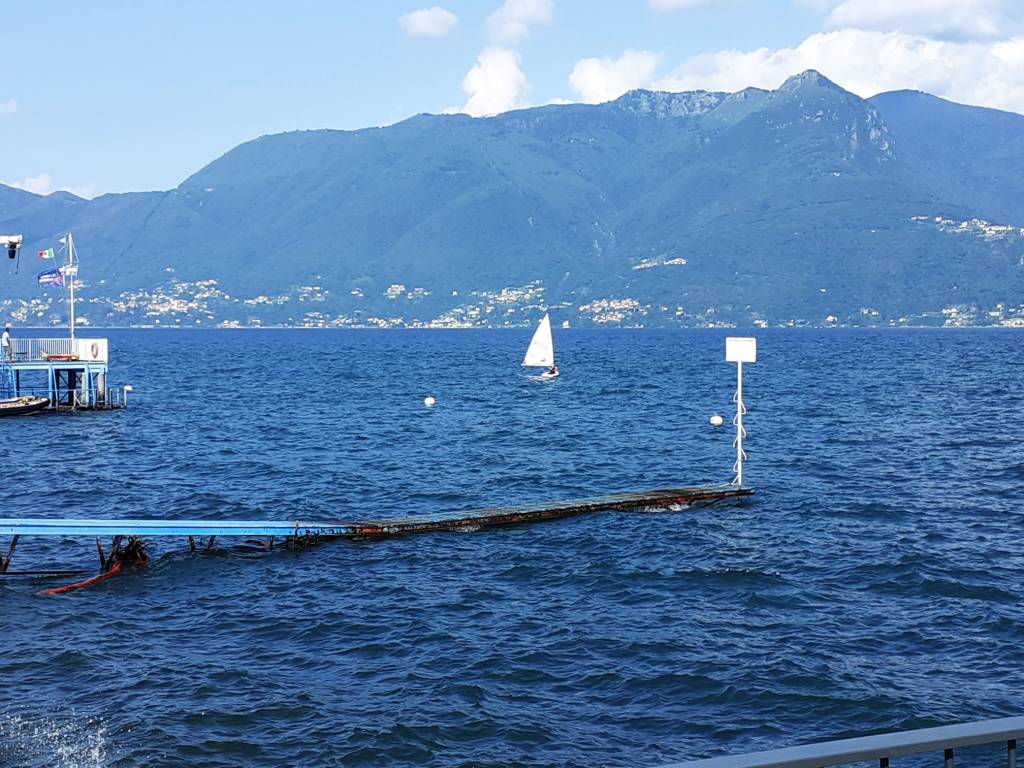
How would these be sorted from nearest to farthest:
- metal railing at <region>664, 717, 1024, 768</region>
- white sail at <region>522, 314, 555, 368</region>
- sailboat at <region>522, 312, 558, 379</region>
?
metal railing at <region>664, 717, 1024, 768</region> < sailboat at <region>522, 312, 558, 379</region> < white sail at <region>522, 314, 555, 368</region>

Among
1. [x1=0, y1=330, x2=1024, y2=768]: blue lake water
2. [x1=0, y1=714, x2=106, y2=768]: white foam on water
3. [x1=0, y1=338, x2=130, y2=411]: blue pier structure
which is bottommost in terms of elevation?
[x1=0, y1=714, x2=106, y2=768]: white foam on water

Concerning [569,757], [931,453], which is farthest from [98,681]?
[931,453]

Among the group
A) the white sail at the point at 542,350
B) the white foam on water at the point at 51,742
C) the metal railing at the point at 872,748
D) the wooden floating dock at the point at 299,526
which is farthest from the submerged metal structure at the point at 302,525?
the white sail at the point at 542,350

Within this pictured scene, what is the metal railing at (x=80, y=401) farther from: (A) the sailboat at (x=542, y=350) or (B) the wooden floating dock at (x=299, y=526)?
(A) the sailboat at (x=542, y=350)

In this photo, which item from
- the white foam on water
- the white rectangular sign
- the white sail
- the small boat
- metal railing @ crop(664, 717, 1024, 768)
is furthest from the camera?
the white sail

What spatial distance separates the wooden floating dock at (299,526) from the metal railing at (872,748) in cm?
2680

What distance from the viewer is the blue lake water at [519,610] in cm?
1912

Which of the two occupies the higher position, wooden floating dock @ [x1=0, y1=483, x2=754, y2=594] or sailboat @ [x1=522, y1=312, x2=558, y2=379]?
sailboat @ [x1=522, y1=312, x2=558, y2=379]

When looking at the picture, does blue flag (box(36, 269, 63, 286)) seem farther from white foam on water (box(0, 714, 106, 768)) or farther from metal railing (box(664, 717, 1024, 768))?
metal railing (box(664, 717, 1024, 768))

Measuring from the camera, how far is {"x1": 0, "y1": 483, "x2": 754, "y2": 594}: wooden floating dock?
31.0 metres

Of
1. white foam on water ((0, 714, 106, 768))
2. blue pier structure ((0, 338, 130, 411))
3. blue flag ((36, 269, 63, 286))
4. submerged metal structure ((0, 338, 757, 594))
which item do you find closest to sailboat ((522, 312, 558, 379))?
blue pier structure ((0, 338, 130, 411))

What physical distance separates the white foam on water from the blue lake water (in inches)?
2.9

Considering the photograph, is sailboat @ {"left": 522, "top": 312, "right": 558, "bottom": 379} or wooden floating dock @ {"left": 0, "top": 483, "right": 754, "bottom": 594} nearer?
wooden floating dock @ {"left": 0, "top": 483, "right": 754, "bottom": 594}

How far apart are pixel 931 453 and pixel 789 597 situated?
30.3m
